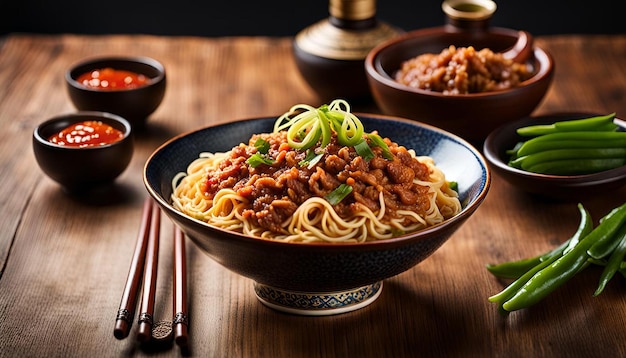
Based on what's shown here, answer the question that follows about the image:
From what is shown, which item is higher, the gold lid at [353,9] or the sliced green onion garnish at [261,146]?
the sliced green onion garnish at [261,146]

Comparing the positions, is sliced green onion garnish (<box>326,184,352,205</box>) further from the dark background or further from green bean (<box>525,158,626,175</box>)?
the dark background

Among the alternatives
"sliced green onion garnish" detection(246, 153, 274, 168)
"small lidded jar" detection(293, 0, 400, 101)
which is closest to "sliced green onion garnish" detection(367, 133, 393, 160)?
"sliced green onion garnish" detection(246, 153, 274, 168)

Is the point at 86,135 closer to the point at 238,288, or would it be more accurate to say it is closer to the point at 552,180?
the point at 238,288

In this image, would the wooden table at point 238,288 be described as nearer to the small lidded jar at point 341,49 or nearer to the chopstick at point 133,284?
the chopstick at point 133,284

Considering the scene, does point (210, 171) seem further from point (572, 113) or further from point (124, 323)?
point (572, 113)

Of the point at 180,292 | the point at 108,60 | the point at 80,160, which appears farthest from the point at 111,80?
the point at 180,292

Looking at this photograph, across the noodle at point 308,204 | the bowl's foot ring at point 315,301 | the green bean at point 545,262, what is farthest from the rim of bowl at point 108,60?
the green bean at point 545,262
